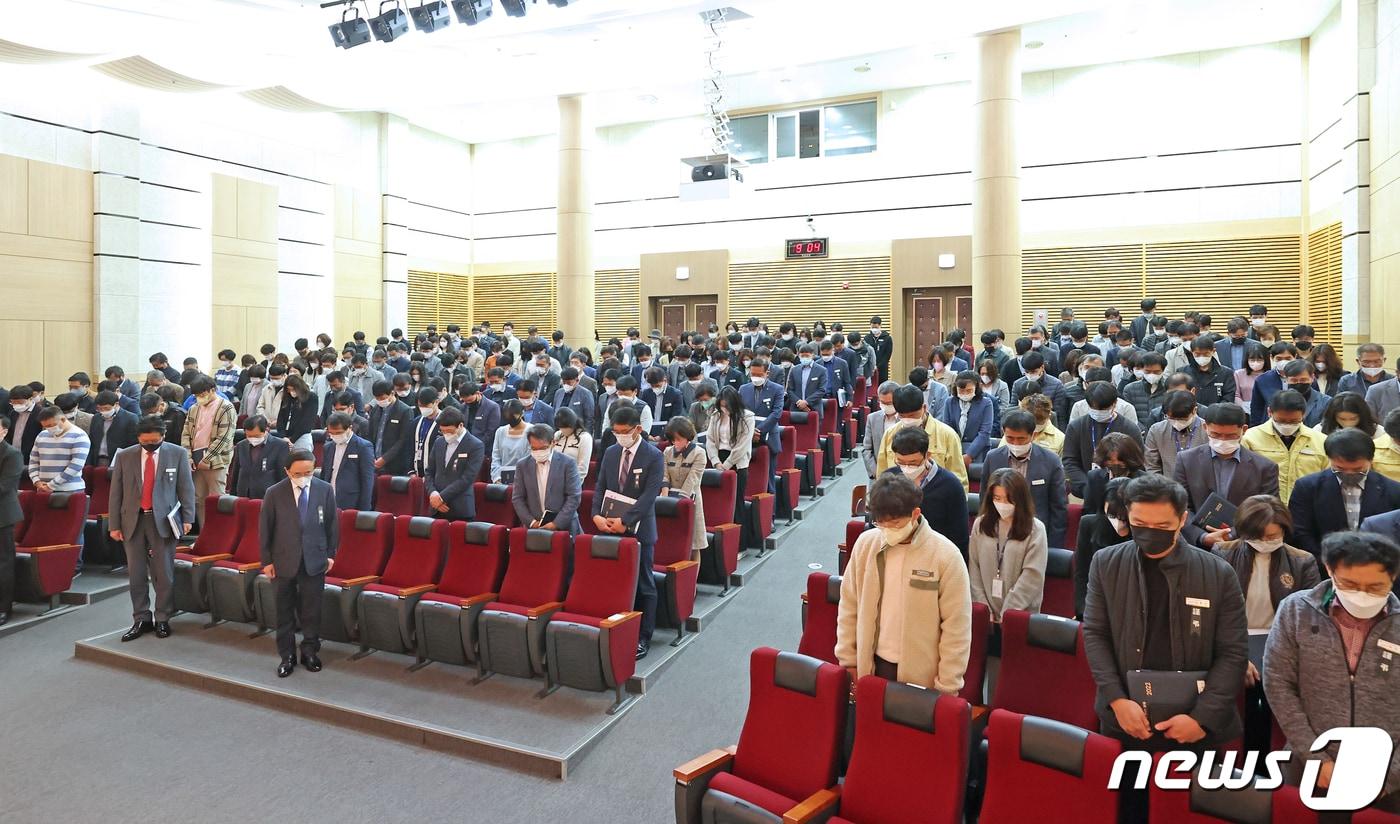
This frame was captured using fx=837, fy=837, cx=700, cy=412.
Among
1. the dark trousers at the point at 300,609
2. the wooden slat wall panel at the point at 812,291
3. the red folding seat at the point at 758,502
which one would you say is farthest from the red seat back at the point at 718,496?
the wooden slat wall panel at the point at 812,291

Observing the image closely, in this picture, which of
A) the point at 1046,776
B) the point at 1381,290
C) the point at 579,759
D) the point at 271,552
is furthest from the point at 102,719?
the point at 1381,290

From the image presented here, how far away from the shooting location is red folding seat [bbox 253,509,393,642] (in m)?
5.66

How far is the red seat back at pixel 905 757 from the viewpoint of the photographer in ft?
9.27

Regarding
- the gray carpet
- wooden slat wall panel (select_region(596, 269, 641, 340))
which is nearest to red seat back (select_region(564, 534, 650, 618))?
the gray carpet

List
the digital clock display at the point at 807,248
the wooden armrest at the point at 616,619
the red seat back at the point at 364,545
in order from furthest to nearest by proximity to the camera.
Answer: the digital clock display at the point at 807,248 → the red seat back at the point at 364,545 → the wooden armrest at the point at 616,619

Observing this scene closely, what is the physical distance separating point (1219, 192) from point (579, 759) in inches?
532

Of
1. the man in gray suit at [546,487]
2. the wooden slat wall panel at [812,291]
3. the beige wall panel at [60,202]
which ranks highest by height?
the beige wall panel at [60,202]

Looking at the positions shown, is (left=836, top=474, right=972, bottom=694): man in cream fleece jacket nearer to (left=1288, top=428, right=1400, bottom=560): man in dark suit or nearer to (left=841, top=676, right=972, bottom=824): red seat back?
(left=841, top=676, right=972, bottom=824): red seat back

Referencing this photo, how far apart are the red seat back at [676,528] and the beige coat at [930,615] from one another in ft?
8.52

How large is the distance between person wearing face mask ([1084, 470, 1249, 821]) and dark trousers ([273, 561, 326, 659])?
4646mm

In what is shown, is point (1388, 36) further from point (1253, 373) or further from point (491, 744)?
point (491, 744)

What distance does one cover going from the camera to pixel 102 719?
493cm

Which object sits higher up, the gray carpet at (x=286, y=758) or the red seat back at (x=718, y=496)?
the red seat back at (x=718, y=496)

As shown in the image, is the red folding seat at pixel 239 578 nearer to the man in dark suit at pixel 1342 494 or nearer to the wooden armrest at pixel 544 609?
the wooden armrest at pixel 544 609
